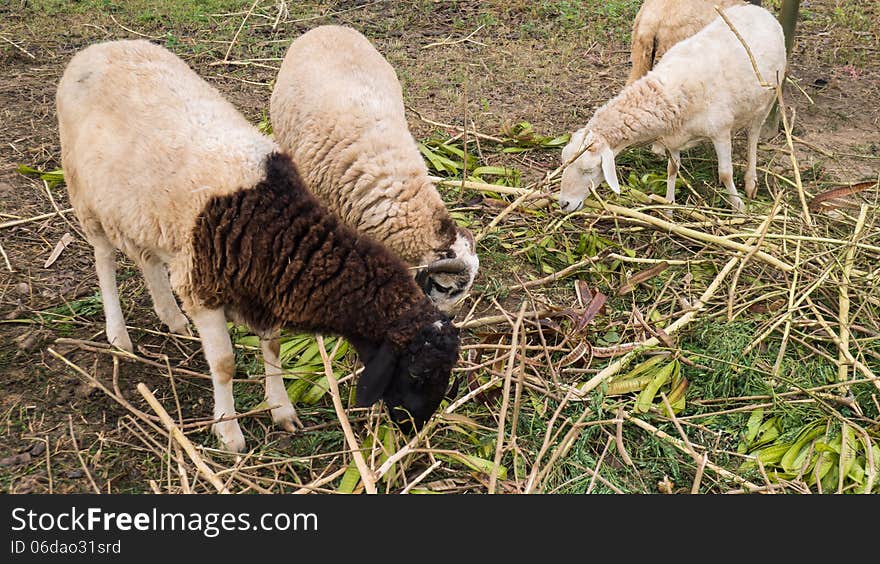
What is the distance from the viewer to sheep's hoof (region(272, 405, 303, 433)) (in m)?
4.14

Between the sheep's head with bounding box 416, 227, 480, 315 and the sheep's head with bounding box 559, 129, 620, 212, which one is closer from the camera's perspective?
the sheep's head with bounding box 416, 227, 480, 315

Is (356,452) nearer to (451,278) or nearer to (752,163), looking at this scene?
(451,278)

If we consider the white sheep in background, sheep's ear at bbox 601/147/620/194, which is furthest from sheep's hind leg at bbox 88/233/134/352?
sheep's ear at bbox 601/147/620/194

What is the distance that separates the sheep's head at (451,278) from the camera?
4660 mm

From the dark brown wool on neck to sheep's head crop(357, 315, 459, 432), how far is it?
0.06 meters

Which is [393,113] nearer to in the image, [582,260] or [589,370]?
[582,260]

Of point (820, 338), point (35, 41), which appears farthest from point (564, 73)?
point (35, 41)

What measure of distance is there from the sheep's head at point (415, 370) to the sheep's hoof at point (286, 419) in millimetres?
701

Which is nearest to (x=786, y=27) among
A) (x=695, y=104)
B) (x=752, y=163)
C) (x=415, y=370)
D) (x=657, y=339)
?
(x=752, y=163)

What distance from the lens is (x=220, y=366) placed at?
3848mm

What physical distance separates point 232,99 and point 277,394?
4.13 meters

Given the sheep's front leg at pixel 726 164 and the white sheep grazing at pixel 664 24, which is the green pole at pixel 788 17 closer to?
the white sheep grazing at pixel 664 24

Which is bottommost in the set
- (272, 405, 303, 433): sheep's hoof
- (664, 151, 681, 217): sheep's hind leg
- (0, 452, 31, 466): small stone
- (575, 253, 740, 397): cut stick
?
(664, 151, 681, 217): sheep's hind leg

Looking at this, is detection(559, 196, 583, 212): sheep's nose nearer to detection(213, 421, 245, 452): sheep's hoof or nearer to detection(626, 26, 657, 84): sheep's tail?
detection(626, 26, 657, 84): sheep's tail
